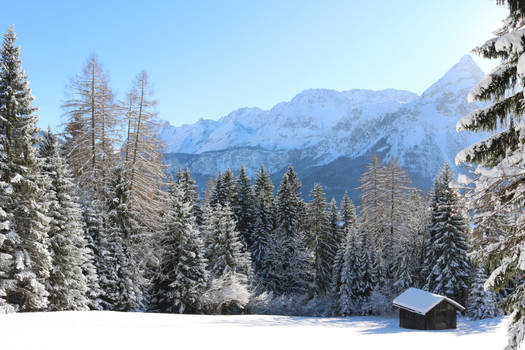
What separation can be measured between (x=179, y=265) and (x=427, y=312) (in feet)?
64.6

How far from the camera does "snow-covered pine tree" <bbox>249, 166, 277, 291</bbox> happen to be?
4094 centimetres

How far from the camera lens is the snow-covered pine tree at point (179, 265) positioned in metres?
29.0

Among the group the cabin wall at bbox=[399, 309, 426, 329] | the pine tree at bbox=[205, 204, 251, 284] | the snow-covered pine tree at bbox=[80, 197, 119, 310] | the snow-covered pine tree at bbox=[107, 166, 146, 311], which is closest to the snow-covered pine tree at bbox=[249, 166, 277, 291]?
the pine tree at bbox=[205, 204, 251, 284]

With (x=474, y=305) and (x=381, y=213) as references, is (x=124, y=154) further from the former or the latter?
(x=474, y=305)

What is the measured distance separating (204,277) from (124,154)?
39.5ft

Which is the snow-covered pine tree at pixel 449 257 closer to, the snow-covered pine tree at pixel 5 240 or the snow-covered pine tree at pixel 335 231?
the snow-covered pine tree at pixel 335 231

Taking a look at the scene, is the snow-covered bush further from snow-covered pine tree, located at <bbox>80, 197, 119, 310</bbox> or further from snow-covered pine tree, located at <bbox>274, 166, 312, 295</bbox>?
snow-covered pine tree, located at <bbox>274, 166, 312, 295</bbox>

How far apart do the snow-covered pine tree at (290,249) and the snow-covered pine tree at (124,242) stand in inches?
746

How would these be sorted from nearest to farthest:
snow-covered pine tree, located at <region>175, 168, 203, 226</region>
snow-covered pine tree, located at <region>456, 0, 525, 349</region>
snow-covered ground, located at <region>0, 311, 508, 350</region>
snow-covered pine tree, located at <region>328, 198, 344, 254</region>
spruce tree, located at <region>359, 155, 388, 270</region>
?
1. snow-covered pine tree, located at <region>456, 0, 525, 349</region>
2. snow-covered ground, located at <region>0, 311, 508, 350</region>
3. spruce tree, located at <region>359, 155, 388, 270</region>
4. snow-covered pine tree, located at <region>175, 168, 203, 226</region>
5. snow-covered pine tree, located at <region>328, 198, 344, 254</region>

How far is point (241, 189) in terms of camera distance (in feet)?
150

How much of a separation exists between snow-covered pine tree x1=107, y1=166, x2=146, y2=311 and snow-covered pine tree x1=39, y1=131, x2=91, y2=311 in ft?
9.76

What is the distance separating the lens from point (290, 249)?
43.9m

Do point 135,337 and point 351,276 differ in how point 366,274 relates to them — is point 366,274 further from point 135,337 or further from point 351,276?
point 135,337

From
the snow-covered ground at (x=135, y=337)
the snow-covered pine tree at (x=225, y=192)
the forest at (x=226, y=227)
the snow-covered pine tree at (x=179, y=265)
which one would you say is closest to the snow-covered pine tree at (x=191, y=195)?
the forest at (x=226, y=227)
